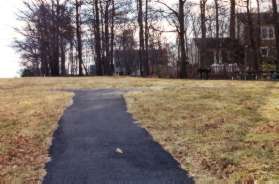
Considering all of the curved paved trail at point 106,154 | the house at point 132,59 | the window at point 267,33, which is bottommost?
the curved paved trail at point 106,154

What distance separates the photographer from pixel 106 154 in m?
10.7

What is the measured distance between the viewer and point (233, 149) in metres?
10.6

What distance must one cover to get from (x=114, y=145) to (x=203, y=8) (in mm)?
45971

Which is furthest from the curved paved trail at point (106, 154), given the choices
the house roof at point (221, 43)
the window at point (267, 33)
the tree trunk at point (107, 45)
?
the window at point (267, 33)

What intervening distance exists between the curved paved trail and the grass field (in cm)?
26

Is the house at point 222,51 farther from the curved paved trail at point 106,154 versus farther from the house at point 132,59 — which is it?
the curved paved trail at point 106,154

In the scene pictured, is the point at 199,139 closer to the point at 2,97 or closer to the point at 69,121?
the point at 69,121

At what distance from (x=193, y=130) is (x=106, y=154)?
109 inches

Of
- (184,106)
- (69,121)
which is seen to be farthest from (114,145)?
(184,106)

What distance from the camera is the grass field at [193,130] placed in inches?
369

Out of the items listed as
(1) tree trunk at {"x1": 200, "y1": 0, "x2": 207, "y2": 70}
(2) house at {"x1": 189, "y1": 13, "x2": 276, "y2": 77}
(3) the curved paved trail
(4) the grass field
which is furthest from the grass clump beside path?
(1) tree trunk at {"x1": 200, "y1": 0, "x2": 207, "y2": 70}

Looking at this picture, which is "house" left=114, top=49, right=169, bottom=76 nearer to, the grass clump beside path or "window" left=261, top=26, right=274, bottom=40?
"window" left=261, top=26, right=274, bottom=40

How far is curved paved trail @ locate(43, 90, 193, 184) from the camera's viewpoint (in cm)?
900

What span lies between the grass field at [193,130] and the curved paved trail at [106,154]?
26 cm
